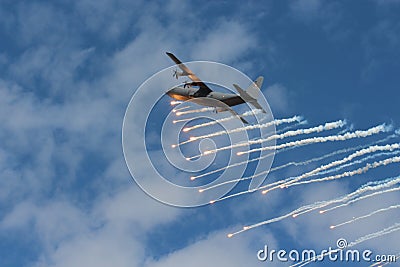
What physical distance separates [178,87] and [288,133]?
17.7 metres

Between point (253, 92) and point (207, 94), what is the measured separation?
695cm

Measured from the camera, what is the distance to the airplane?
6806cm

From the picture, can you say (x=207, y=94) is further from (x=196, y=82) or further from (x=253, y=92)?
(x=253, y=92)

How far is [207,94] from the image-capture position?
70.8m

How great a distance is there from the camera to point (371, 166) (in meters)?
60.7

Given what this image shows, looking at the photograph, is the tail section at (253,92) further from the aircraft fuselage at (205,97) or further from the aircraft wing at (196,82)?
the aircraft wing at (196,82)

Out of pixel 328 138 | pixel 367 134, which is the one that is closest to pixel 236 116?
pixel 328 138

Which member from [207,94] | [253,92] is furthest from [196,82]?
[253,92]

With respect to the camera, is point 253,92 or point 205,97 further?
point 253,92

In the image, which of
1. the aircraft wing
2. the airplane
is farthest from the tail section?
the aircraft wing

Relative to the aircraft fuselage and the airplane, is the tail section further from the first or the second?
the aircraft fuselage

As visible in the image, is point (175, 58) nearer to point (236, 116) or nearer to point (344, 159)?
point (236, 116)

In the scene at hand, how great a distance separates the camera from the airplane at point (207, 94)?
2680 inches

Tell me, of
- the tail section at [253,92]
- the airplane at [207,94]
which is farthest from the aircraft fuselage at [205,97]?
the tail section at [253,92]
